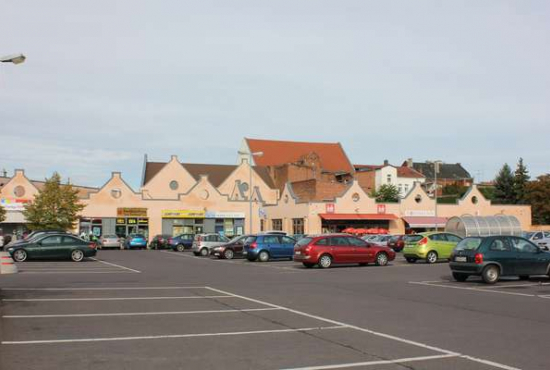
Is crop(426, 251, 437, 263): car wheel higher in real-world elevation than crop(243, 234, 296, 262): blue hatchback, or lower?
lower

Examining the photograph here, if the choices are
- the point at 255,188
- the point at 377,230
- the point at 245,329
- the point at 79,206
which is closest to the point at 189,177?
the point at 255,188

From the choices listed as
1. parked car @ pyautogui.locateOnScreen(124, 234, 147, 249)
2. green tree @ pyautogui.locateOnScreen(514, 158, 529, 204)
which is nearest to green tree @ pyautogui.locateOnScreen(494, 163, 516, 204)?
green tree @ pyautogui.locateOnScreen(514, 158, 529, 204)

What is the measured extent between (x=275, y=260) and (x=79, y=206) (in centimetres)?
2809

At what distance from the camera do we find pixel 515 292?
17250 millimetres

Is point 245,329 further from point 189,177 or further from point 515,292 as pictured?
point 189,177

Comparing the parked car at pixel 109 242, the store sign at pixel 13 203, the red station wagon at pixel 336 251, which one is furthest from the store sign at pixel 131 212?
the red station wagon at pixel 336 251

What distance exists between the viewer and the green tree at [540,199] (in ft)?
258

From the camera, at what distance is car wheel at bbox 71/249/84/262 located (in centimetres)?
3259

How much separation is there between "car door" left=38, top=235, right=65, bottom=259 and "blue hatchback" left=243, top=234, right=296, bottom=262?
32.7ft

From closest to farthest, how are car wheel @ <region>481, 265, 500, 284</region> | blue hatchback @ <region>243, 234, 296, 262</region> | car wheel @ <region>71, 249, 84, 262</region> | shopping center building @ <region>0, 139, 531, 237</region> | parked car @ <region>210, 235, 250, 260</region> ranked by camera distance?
car wheel @ <region>481, 265, 500, 284</region> < car wheel @ <region>71, 249, 84, 262</region> < blue hatchback @ <region>243, 234, 296, 262</region> < parked car @ <region>210, 235, 250, 260</region> < shopping center building @ <region>0, 139, 531, 237</region>

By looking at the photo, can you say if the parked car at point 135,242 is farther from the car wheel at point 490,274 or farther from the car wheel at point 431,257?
the car wheel at point 490,274

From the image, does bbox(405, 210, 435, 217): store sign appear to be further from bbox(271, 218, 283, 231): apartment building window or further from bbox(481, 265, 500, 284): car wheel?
bbox(481, 265, 500, 284): car wheel

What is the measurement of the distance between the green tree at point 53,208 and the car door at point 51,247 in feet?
77.4

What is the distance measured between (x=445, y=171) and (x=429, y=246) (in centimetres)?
10523
